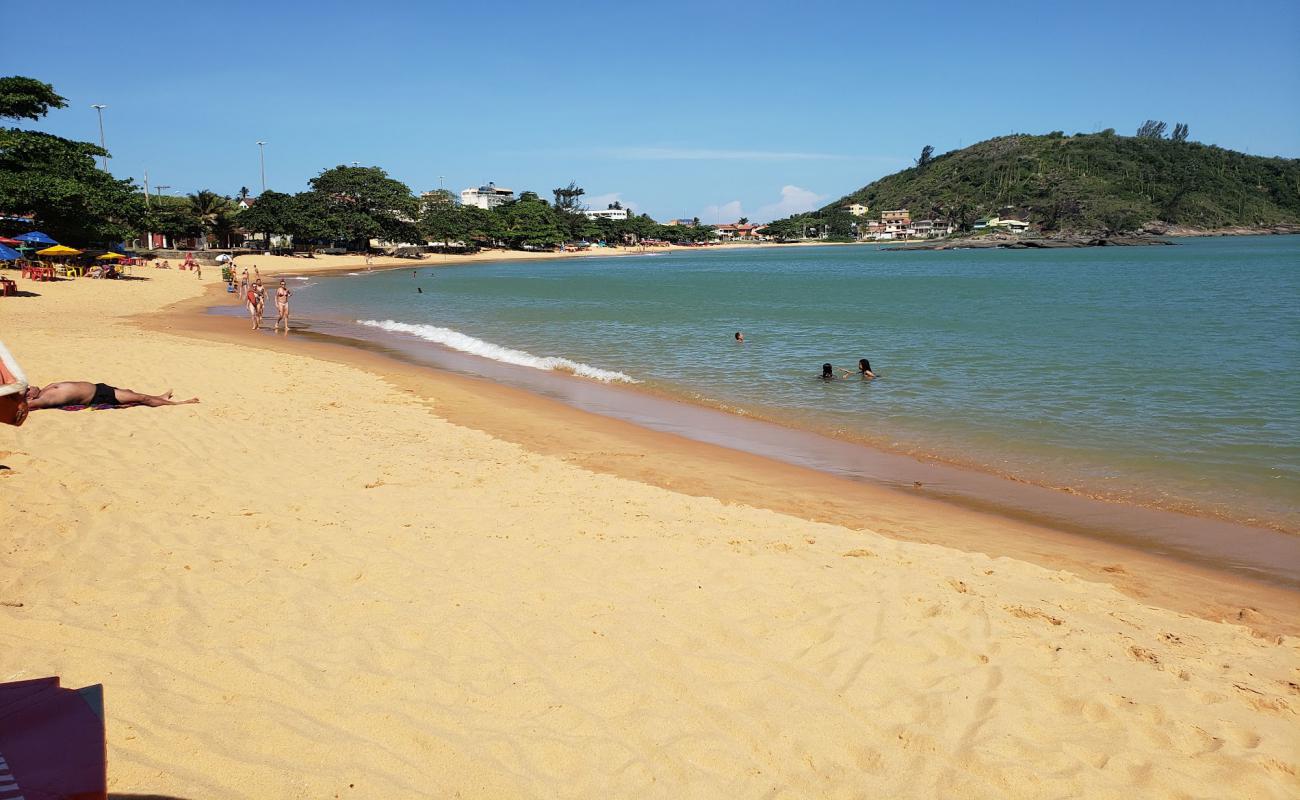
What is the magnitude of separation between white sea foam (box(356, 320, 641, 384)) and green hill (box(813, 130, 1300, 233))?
158 m

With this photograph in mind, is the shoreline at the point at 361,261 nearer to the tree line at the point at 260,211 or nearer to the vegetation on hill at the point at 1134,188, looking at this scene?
the tree line at the point at 260,211

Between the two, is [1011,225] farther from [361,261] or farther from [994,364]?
[994,364]

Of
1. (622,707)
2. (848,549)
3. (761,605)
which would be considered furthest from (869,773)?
(848,549)

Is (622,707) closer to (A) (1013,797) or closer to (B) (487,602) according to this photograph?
(B) (487,602)

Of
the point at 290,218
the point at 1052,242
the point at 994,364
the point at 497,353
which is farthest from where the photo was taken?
the point at 1052,242

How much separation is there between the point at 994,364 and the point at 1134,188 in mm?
184822

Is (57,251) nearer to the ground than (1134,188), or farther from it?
nearer to the ground

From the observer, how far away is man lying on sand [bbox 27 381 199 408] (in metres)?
6.13

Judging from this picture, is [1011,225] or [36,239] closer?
[36,239]

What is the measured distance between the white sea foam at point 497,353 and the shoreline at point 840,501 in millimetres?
→ 3371

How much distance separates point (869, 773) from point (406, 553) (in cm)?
347

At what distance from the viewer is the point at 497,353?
21.1 m

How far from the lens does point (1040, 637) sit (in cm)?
480

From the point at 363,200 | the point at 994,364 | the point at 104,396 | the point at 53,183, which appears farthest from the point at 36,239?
the point at 363,200
